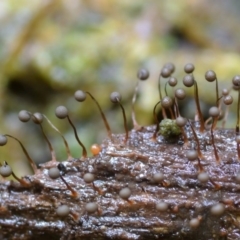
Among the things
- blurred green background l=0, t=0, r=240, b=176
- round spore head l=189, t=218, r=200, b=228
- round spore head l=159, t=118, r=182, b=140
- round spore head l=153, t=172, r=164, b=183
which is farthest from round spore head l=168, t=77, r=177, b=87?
blurred green background l=0, t=0, r=240, b=176

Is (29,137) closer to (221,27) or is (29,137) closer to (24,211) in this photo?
(24,211)

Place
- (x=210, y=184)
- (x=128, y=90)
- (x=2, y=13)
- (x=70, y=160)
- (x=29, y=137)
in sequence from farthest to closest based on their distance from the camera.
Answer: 1. (x=2, y=13)
2. (x=29, y=137)
3. (x=128, y=90)
4. (x=70, y=160)
5. (x=210, y=184)

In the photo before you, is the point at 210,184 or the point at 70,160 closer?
the point at 210,184

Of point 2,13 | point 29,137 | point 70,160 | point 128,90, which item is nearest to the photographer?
point 70,160

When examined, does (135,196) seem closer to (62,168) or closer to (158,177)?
(158,177)

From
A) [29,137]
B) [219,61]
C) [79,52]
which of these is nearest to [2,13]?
[79,52]

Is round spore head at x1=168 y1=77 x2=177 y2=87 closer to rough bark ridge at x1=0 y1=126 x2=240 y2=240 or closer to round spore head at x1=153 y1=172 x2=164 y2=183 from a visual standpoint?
rough bark ridge at x1=0 y1=126 x2=240 y2=240

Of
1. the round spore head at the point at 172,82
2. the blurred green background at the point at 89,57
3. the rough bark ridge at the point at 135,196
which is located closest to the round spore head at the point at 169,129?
the rough bark ridge at the point at 135,196

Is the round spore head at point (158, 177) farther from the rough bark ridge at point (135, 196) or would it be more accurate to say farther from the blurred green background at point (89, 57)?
the blurred green background at point (89, 57)
